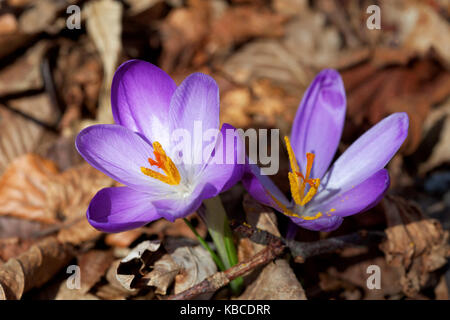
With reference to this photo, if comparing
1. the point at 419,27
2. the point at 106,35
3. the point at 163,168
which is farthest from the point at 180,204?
the point at 419,27

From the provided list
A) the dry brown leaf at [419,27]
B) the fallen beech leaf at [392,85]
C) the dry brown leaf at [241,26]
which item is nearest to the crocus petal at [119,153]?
the fallen beech leaf at [392,85]

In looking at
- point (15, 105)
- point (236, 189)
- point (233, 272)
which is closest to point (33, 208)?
point (15, 105)

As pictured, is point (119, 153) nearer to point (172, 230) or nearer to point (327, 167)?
point (172, 230)

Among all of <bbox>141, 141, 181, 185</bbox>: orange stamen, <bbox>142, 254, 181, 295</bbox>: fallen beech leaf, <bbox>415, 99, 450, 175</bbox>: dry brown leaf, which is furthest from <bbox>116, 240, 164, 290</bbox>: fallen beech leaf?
<bbox>415, 99, 450, 175</bbox>: dry brown leaf

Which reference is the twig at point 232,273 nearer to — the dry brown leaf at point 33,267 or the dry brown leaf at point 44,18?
the dry brown leaf at point 33,267

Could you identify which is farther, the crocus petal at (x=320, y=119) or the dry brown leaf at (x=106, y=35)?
the dry brown leaf at (x=106, y=35)

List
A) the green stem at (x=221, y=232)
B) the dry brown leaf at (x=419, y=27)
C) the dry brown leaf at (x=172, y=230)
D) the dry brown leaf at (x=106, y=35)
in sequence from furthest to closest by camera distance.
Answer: the dry brown leaf at (x=419, y=27)
the dry brown leaf at (x=106, y=35)
the dry brown leaf at (x=172, y=230)
the green stem at (x=221, y=232)
